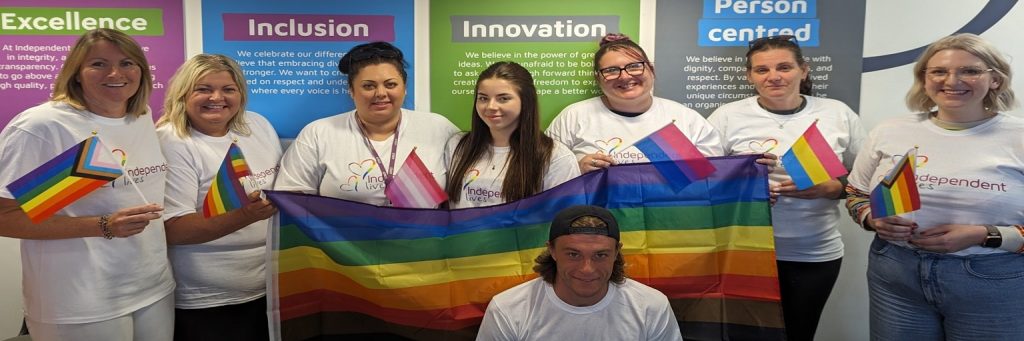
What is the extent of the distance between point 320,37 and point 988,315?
3.33 meters

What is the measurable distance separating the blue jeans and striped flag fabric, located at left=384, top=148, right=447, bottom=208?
1928 mm

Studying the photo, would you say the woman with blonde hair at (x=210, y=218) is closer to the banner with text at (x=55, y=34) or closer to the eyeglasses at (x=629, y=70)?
the banner with text at (x=55, y=34)

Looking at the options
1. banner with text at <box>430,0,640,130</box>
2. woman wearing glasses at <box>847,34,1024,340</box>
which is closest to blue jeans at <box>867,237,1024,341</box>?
woman wearing glasses at <box>847,34,1024,340</box>

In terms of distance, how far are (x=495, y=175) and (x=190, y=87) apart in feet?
4.50

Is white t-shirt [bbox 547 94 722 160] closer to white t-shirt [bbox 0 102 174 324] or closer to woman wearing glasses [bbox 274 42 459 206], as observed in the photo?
woman wearing glasses [bbox 274 42 459 206]

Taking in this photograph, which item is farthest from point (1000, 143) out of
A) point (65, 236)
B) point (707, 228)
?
point (65, 236)

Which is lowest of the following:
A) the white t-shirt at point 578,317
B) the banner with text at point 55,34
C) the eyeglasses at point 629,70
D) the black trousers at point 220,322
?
the black trousers at point 220,322

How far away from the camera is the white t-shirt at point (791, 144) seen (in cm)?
320

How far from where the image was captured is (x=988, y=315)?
8.41ft

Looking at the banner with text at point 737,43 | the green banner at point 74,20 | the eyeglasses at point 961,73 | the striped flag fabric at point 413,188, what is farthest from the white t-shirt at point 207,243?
the eyeglasses at point 961,73

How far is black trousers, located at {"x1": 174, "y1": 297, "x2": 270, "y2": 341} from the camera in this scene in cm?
293

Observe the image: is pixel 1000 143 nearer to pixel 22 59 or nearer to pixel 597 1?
pixel 597 1

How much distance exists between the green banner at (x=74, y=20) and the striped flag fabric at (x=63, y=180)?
142 cm

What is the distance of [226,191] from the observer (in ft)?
8.79
